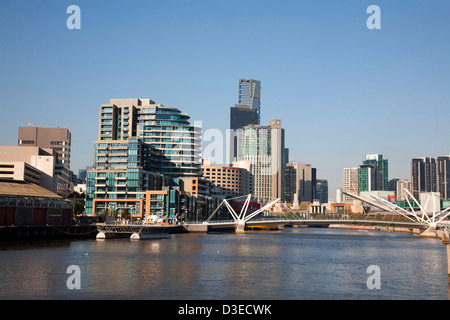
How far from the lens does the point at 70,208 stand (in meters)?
121

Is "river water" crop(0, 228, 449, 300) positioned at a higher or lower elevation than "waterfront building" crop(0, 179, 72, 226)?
lower

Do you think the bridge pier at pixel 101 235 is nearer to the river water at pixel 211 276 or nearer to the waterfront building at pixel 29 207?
the waterfront building at pixel 29 207

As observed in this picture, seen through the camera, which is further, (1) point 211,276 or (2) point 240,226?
(2) point 240,226

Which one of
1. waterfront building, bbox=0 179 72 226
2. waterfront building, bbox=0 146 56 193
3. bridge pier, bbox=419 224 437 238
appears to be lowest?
bridge pier, bbox=419 224 437 238

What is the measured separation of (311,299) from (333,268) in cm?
2254

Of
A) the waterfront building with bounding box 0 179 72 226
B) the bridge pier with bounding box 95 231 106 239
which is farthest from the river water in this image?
the bridge pier with bounding box 95 231 106 239

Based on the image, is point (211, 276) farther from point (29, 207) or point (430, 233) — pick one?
point (430, 233)

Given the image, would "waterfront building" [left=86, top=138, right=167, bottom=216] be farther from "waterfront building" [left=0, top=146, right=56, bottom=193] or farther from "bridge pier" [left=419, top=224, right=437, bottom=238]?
"bridge pier" [left=419, top=224, right=437, bottom=238]

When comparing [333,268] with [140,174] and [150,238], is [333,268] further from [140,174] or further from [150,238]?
[140,174]

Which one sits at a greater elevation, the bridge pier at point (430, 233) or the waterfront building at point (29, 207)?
the waterfront building at point (29, 207)

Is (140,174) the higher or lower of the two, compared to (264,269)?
higher

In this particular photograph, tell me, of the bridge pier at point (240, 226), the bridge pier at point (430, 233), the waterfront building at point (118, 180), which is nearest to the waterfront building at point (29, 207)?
the waterfront building at point (118, 180)

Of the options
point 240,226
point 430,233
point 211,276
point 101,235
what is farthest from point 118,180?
point 211,276
